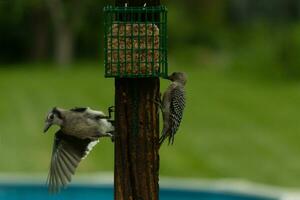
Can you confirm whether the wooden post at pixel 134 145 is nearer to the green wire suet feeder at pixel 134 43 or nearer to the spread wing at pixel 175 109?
the green wire suet feeder at pixel 134 43

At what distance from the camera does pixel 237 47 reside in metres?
38.0

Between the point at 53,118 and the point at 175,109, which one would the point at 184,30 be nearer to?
the point at 175,109

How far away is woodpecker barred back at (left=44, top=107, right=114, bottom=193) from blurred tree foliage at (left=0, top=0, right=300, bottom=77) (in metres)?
25.3

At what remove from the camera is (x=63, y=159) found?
7.25m

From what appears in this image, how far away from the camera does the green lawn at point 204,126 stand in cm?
1560

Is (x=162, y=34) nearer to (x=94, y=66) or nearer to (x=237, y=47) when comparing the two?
(x=94, y=66)

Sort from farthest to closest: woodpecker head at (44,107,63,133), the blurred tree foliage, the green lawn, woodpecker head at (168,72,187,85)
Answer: the blurred tree foliage < the green lawn < woodpecker head at (168,72,187,85) < woodpecker head at (44,107,63,133)

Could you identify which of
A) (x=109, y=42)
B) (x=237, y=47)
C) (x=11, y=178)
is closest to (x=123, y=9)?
(x=109, y=42)

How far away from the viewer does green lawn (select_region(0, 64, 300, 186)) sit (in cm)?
1560

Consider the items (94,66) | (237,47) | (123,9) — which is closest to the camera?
(123,9)

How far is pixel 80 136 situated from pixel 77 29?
97.8 feet

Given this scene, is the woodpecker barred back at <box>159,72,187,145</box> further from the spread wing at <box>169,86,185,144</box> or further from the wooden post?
the wooden post

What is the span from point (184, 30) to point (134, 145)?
3356 cm

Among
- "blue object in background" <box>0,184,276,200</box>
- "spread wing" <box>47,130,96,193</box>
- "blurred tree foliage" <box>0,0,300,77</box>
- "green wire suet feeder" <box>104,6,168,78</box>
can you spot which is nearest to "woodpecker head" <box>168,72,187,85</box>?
"green wire suet feeder" <box>104,6,168,78</box>
